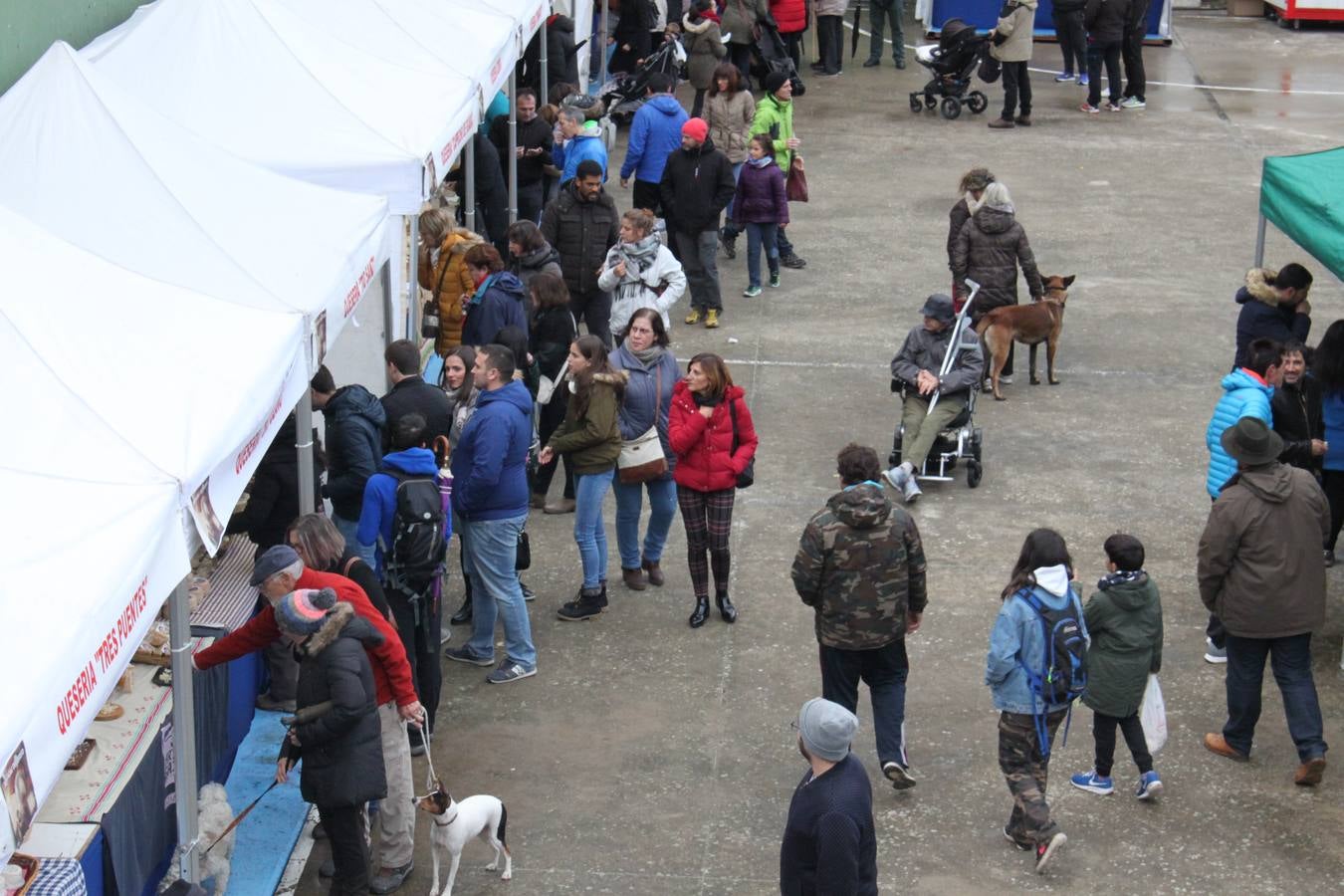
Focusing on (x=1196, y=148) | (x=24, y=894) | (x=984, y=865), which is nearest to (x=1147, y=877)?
(x=984, y=865)

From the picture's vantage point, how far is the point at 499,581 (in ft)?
26.1

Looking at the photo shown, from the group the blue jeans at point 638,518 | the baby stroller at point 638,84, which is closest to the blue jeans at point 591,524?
the blue jeans at point 638,518

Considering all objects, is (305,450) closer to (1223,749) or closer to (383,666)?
(383,666)

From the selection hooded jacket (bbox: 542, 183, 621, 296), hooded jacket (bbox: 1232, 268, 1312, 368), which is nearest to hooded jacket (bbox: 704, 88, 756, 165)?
hooded jacket (bbox: 542, 183, 621, 296)

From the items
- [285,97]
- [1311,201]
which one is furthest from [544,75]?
[1311,201]

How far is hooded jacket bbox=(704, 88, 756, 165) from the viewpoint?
14516 mm

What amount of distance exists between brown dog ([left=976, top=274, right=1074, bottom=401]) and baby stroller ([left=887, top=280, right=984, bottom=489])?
1.18 metres

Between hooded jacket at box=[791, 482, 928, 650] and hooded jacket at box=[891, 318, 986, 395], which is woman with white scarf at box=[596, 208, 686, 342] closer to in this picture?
hooded jacket at box=[891, 318, 986, 395]

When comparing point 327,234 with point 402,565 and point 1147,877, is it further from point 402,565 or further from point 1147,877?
point 1147,877

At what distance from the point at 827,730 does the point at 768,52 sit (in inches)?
643

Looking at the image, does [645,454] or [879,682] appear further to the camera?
[645,454]

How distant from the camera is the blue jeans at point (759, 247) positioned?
1377 centimetres

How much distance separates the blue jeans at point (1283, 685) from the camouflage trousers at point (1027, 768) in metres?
1.08

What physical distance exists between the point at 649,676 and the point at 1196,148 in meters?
13.2
